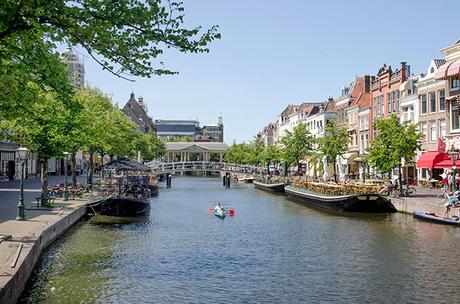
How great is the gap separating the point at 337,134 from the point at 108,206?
39.1m

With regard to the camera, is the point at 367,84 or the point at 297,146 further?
the point at 297,146

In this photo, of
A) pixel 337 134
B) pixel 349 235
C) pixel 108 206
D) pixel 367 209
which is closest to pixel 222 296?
pixel 349 235

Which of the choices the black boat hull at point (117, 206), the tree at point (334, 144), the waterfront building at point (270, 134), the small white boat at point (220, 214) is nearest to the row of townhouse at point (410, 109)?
the tree at point (334, 144)

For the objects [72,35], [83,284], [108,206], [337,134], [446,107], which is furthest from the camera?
[337,134]

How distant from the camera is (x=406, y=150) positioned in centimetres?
4919

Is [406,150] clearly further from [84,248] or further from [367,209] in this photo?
[84,248]

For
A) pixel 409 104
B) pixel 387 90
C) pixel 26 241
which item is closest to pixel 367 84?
pixel 387 90

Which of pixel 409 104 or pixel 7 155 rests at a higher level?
pixel 409 104

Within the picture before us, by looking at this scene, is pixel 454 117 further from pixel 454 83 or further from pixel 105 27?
pixel 105 27

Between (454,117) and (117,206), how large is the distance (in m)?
33.5

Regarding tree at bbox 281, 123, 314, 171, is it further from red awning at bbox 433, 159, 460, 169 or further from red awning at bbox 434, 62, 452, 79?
red awning at bbox 434, 62, 452, 79

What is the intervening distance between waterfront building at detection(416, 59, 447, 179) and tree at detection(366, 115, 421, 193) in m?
10.5

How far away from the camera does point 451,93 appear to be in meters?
55.2

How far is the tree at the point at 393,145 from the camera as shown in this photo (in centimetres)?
4906
